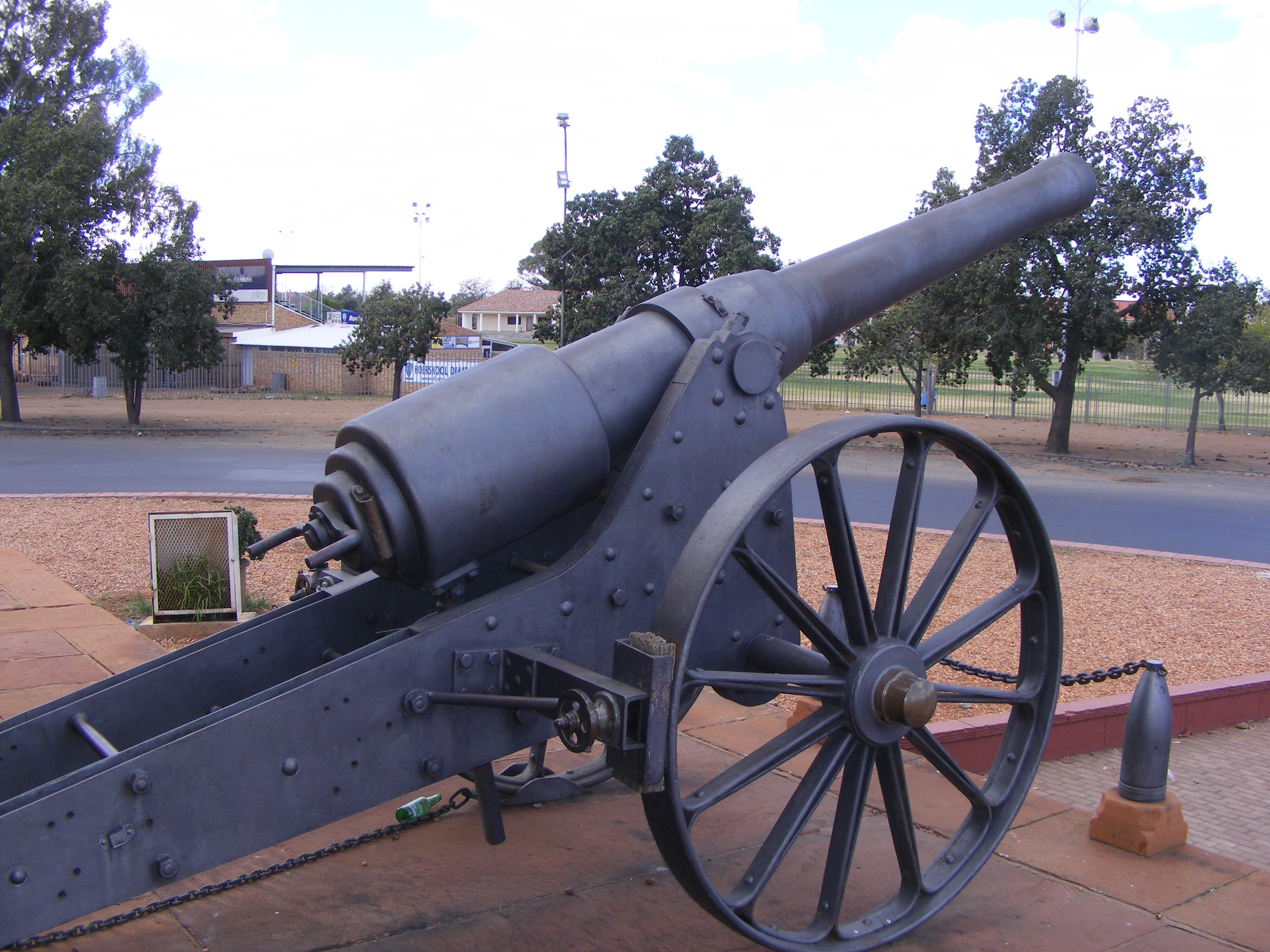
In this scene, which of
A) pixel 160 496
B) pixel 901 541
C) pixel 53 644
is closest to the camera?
pixel 901 541

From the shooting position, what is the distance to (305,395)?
127 feet

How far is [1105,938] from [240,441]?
19.7 metres

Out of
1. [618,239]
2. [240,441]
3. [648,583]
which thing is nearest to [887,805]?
[648,583]

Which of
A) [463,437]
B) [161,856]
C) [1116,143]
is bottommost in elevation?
[161,856]

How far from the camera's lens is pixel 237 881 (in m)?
3.24

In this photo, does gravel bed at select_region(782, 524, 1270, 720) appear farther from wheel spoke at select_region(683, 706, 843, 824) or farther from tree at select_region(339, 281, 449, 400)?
tree at select_region(339, 281, 449, 400)

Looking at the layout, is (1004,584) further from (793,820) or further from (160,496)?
(160,496)

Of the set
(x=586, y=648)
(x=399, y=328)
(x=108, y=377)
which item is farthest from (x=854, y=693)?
(x=108, y=377)

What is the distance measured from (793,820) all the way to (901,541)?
842 millimetres

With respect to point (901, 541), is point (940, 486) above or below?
below

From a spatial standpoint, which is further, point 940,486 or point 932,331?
point 932,331

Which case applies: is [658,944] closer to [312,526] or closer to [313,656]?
[313,656]

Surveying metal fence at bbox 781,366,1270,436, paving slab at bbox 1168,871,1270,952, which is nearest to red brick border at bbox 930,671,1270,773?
paving slab at bbox 1168,871,1270,952

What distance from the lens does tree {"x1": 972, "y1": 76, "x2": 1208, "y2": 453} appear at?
781 inches
